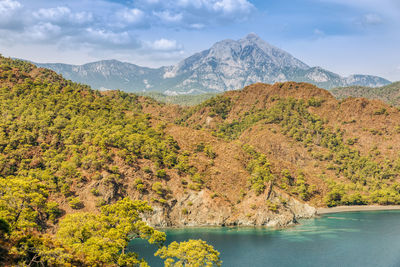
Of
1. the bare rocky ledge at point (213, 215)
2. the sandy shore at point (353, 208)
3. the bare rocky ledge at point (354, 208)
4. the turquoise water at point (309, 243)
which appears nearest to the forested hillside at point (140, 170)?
the bare rocky ledge at point (213, 215)

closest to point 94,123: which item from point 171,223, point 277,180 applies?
point 171,223

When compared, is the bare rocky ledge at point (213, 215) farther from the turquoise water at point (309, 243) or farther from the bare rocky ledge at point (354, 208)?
the bare rocky ledge at point (354, 208)

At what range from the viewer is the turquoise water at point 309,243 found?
93.3 m

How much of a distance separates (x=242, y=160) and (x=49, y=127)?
8445 centimetres

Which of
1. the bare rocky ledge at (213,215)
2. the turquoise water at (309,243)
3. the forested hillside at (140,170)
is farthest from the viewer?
the bare rocky ledge at (213,215)

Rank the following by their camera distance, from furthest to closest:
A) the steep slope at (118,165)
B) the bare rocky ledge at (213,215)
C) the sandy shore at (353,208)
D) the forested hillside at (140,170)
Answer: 1. the sandy shore at (353,208)
2. the bare rocky ledge at (213,215)
3. the forested hillside at (140,170)
4. the steep slope at (118,165)

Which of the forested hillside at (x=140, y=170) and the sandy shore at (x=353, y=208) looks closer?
the forested hillside at (x=140, y=170)

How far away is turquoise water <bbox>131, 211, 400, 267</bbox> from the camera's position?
306 ft

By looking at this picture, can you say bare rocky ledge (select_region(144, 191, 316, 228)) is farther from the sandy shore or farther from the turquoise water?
the sandy shore

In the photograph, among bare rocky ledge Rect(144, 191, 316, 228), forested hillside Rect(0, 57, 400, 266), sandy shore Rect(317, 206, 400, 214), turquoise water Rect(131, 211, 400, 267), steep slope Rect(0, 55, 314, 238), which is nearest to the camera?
turquoise water Rect(131, 211, 400, 267)

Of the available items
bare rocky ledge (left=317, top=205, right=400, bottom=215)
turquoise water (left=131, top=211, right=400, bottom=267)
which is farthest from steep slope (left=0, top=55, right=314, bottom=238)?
bare rocky ledge (left=317, top=205, right=400, bottom=215)

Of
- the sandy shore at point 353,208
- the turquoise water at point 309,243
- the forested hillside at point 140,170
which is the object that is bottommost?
the sandy shore at point 353,208

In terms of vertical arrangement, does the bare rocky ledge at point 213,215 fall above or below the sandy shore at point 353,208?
above

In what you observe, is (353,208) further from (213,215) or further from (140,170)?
(140,170)
